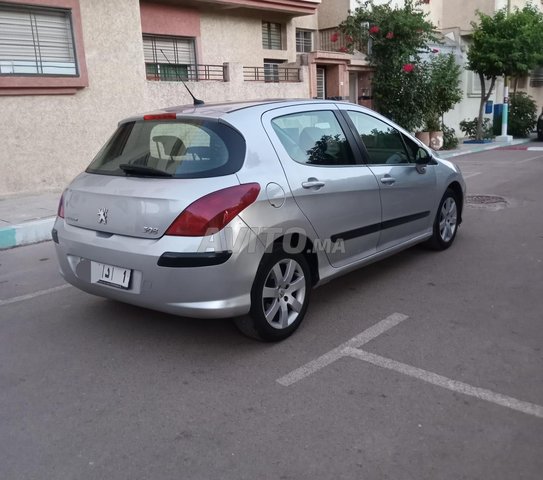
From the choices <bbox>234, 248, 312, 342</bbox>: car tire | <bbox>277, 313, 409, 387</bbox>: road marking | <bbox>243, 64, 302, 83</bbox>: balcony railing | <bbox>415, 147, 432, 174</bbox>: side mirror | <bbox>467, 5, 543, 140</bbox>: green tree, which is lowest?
<bbox>277, 313, 409, 387</bbox>: road marking

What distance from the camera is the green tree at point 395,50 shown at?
52.8ft

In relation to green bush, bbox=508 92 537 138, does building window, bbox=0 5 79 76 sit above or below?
above

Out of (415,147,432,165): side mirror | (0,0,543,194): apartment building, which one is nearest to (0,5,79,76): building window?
(0,0,543,194): apartment building

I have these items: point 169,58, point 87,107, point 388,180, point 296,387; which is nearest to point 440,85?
point 169,58

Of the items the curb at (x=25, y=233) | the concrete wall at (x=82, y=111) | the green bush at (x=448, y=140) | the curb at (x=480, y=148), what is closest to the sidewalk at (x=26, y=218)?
the curb at (x=25, y=233)

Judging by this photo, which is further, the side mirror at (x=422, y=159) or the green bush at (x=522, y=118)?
the green bush at (x=522, y=118)

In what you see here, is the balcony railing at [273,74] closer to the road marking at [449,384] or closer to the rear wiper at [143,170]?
the rear wiper at [143,170]

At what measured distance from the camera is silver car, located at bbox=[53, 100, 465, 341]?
139 inches

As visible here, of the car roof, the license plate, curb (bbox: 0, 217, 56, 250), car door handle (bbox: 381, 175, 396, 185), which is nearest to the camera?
the license plate

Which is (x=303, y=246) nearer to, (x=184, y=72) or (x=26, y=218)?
(x=26, y=218)

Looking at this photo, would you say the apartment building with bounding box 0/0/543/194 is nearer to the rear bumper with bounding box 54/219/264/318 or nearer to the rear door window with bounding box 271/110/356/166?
the rear door window with bounding box 271/110/356/166

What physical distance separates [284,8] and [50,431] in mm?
13773

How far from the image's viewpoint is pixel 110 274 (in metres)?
3.79

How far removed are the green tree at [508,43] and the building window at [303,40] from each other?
579 cm
